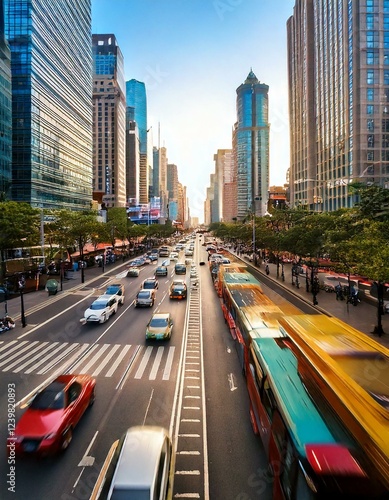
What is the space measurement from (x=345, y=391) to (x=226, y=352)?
11.8 meters

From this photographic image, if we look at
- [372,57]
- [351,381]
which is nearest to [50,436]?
[351,381]

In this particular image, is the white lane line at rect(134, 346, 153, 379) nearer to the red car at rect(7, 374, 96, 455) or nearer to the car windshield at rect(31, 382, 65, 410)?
the red car at rect(7, 374, 96, 455)

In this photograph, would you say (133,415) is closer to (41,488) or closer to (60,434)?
(60,434)

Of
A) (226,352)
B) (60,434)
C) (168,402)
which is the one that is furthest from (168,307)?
(60,434)

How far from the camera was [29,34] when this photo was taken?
229ft

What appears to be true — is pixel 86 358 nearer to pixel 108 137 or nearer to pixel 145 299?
pixel 145 299

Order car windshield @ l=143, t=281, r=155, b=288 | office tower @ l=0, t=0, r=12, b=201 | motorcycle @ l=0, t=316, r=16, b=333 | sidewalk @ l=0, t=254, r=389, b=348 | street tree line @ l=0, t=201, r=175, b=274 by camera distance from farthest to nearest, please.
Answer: office tower @ l=0, t=0, r=12, b=201 < car windshield @ l=143, t=281, r=155, b=288 < street tree line @ l=0, t=201, r=175, b=274 < sidewalk @ l=0, t=254, r=389, b=348 < motorcycle @ l=0, t=316, r=16, b=333

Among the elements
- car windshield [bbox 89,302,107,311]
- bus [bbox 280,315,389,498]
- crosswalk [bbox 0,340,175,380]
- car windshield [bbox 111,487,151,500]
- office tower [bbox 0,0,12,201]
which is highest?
office tower [bbox 0,0,12,201]

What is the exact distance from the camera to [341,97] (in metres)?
84.0

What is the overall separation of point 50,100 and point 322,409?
92.2 m

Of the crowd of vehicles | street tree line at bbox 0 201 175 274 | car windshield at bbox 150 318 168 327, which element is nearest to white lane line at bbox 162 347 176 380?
car windshield at bbox 150 318 168 327

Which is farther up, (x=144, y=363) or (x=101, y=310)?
(x=101, y=310)

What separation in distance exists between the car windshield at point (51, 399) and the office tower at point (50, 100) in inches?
2693

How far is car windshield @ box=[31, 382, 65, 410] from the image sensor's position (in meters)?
10.4
